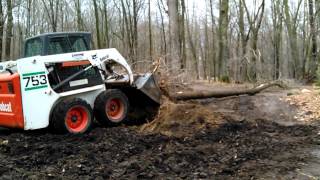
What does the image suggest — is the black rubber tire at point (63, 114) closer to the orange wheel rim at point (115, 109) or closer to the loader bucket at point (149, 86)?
the orange wheel rim at point (115, 109)

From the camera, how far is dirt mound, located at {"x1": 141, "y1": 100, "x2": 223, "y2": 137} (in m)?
8.88

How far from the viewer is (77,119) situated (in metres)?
9.14

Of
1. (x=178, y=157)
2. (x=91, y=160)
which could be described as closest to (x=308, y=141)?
Answer: (x=178, y=157)

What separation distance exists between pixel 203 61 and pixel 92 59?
40.6m

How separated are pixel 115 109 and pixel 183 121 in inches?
65.8

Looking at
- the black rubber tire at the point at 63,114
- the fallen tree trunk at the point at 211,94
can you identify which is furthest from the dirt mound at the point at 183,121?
the black rubber tire at the point at 63,114

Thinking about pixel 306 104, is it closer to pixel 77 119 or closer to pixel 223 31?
pixel 77 119

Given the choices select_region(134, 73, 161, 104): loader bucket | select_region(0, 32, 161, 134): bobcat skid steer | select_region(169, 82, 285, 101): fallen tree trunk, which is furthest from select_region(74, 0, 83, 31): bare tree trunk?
select_region(134, 73, 161, 104): loader bucket

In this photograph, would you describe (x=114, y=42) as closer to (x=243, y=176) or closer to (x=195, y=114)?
(x=195, y=114)

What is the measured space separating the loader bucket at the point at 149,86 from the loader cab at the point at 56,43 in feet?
4.53

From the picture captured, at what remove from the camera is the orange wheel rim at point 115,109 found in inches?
383

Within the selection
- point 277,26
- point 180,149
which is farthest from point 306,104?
point 277,26

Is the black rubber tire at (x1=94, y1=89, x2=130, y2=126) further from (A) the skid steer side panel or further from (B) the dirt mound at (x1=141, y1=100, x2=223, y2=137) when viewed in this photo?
(A) the skid steer side panel

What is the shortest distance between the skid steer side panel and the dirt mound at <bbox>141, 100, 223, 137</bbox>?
253 cm
